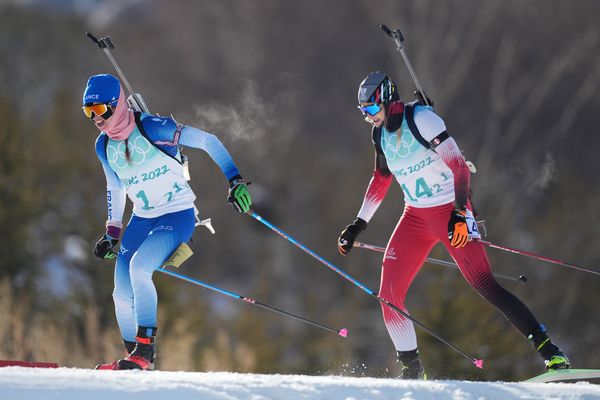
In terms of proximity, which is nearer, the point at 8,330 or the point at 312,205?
the point at 8,330

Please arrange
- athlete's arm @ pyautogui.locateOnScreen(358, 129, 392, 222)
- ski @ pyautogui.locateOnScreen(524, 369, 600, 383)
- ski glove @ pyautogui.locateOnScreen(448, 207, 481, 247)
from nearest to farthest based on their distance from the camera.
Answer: ski @ pyautogui.locateOnScreen(524, 369, 600, 383) → ski glove @ pyautogui.locateOnScreen(448, 207, 481, 247) → athlete's arm @ pyautogui.locateOnScreen(358, 129, 392, 222)

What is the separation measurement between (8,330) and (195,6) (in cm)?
2221

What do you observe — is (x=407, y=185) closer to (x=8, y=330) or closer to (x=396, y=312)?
(x=396, y=312)

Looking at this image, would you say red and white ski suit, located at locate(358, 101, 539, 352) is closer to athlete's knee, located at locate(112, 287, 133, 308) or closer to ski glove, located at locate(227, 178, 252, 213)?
ski glove, located at locate(227, 178, 252, 213)

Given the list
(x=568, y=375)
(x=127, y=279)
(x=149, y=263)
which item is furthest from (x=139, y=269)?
(x=568, y=375)

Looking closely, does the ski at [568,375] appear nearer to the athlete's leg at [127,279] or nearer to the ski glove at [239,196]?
the ski glove at [239,196]

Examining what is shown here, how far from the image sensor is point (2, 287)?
19062 millimetres

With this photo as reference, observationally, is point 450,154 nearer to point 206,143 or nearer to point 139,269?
point 206,143

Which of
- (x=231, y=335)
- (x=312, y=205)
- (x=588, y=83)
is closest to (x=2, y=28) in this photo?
(x=312, y=205)

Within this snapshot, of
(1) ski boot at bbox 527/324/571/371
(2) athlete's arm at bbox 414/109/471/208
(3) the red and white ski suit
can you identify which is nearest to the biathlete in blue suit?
(3) the red and white ski suit

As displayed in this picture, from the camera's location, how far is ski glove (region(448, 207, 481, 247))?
6199 millimetres

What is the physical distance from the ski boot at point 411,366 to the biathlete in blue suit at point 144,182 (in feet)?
4.27

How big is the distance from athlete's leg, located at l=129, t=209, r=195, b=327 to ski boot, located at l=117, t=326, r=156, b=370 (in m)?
0.04

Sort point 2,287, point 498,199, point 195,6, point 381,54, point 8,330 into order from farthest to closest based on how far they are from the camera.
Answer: point 195,6
point 381,54
point 498,199
point 2,287
point 8,330
